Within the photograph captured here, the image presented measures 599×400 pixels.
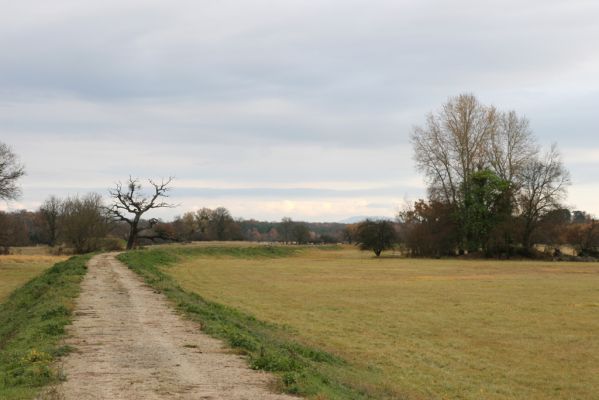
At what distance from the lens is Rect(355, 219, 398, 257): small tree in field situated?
83.4 m

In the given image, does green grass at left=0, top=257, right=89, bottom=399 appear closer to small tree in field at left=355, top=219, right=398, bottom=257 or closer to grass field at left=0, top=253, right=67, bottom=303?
grass field at left=0, top=253, right=67, bottom=303

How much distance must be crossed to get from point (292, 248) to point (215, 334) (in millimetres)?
78826

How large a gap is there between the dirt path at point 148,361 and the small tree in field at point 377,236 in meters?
67.3

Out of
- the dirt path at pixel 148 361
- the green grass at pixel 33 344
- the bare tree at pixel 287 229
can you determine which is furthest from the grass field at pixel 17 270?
the bare tree at pixel 287 229

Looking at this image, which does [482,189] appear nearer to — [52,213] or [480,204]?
[480,204]

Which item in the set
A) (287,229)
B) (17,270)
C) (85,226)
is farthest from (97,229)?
(287,229)

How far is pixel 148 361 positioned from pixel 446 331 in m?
11.6

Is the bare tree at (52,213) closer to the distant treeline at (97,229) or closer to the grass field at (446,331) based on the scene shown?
the distant treeline at (97,229)

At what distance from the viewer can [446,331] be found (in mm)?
19109

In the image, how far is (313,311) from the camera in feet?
77.9

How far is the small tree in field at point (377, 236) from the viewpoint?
83.4 metres

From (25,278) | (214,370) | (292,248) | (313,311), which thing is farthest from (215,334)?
(292,248)

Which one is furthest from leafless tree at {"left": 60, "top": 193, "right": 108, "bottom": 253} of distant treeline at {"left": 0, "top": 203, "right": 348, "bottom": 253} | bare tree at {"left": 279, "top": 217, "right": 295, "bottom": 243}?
bare tree at {"left": 279, "top": 217, "right": 295, "bottom": 243}

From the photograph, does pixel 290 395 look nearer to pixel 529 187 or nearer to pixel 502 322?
pixel 502 322
